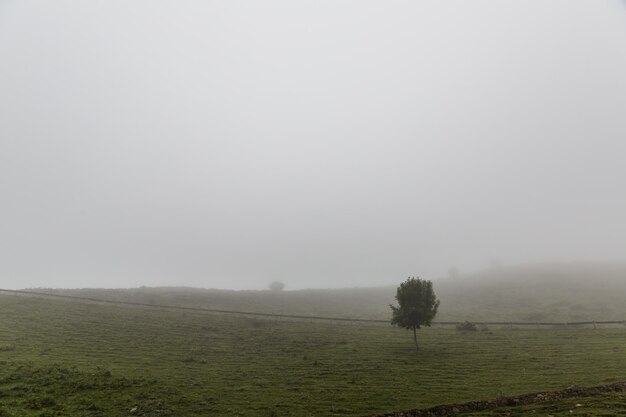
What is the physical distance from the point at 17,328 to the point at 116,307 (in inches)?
761

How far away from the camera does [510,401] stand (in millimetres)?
25203

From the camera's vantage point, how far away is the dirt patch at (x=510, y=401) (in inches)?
957

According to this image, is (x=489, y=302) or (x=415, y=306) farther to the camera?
(x=489, y=302)

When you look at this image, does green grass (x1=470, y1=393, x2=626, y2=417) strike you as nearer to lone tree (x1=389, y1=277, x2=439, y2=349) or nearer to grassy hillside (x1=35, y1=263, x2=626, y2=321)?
lone tree (x1=389, y1=277, x2=439, y2=349)

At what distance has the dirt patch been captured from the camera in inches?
957

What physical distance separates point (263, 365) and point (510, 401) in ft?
77.6

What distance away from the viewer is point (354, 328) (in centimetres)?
5706

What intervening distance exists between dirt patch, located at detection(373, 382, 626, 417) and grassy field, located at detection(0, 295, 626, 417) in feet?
3.73

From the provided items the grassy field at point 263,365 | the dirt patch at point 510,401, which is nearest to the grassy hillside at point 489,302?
the grassy field at point 263,365

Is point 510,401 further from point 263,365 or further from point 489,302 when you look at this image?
point 489,302

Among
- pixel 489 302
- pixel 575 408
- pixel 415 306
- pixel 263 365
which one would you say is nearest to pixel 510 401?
pixel 575 408

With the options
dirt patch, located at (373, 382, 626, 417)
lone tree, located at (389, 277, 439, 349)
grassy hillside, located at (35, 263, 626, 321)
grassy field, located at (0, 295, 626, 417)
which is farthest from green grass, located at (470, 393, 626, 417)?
grassy hillside, located at (35, 263, 626, 321)

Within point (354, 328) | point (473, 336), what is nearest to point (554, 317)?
point (473, 336)

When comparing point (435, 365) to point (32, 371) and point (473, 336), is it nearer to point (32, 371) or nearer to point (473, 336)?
point (473, 336)
